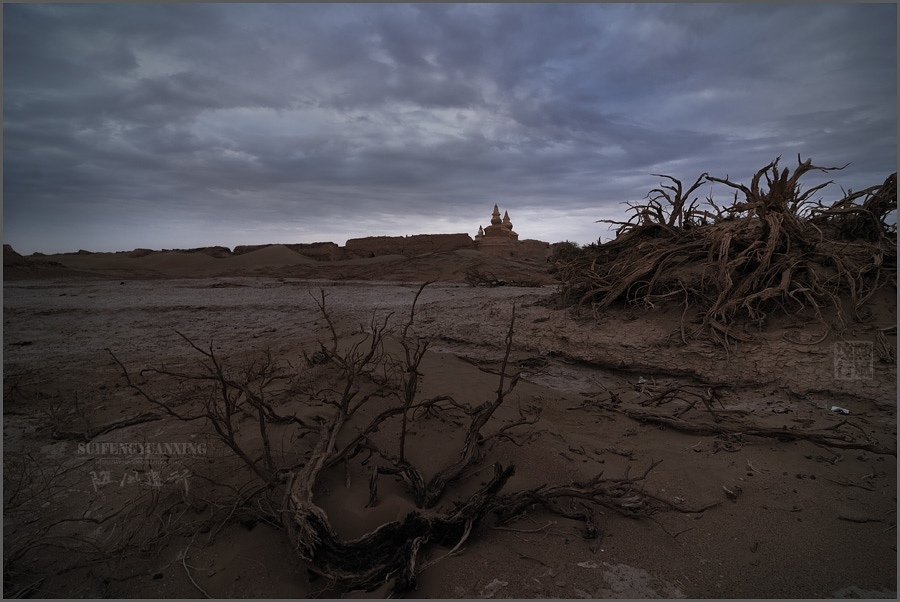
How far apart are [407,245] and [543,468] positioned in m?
22.5

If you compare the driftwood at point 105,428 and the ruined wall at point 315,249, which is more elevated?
the ruined wall at point 315,249

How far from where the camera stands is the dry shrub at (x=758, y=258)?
410 cm

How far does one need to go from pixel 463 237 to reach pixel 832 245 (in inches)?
778

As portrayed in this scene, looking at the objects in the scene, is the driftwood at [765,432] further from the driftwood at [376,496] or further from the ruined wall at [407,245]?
the ruined wall at [407,245]

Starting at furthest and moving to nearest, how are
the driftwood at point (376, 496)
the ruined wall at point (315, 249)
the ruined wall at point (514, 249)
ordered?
the ruined wall at point (315, 249)
the ruined wall at point (514, 249)
the driftwood at point (376, 496)

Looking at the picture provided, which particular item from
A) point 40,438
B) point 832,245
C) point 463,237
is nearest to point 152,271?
point 463,237

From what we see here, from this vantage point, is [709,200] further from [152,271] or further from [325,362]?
[152,271]

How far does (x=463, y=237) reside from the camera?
2386 centimetres

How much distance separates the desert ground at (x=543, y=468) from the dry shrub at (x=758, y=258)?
223 mm

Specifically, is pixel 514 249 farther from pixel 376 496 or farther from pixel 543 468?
pixel 376 496

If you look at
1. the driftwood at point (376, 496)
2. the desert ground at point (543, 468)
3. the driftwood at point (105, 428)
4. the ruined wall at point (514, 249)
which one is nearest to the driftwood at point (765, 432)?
the desert ground at point (543, 468)

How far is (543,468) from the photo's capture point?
2.73 meters

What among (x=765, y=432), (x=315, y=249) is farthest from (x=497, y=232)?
(x=765, y=432)

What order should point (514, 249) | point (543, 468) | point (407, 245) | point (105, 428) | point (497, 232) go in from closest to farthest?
point (543, 468)
point (105, 428)
point (514, 249)
point (407, 245)
point (497, 232)
